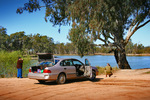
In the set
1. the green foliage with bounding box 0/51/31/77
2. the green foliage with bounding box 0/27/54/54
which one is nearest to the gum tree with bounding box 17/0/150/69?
the green foliage with bounding box 0/51/31/77

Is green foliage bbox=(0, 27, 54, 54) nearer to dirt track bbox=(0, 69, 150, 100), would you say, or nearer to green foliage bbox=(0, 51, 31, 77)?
green foliage bbox=(0, 51, 31, 77)

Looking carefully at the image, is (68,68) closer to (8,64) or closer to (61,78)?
(61,78)

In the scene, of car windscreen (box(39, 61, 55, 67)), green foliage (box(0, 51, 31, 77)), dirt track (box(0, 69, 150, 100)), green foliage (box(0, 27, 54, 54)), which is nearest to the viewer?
dirt track (box(0, 69, 150, 100))

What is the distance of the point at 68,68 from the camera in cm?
1063

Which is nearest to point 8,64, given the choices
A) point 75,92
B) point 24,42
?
point 75,92

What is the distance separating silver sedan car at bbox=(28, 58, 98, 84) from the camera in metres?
9.65

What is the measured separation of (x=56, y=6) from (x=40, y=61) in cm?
1445

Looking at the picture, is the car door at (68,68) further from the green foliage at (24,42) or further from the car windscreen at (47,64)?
the green foliage at (24,42)

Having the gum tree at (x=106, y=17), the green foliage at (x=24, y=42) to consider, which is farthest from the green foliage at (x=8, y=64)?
the green foliage at (x=24, y=42)

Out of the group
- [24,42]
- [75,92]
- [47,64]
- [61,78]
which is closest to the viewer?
[75,92]

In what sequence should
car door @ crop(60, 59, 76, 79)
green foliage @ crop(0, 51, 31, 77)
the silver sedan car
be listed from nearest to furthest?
the silver sedan car, car door @ crop(60, 59, 76, 79), green foliage @ crop(0, 51, 31, 77)

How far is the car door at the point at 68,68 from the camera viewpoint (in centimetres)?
1047

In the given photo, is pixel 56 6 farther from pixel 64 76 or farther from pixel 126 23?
pixel 64 76

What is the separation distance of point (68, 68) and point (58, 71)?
0.85m
